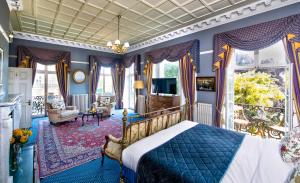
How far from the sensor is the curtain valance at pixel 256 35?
3115mm

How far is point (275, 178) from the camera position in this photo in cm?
144

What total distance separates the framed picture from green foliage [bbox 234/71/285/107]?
4.24 ft

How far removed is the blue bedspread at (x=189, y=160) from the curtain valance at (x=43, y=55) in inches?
262

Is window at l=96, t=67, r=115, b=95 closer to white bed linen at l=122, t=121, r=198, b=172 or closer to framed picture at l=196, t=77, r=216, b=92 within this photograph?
framed picture at l=196, t=77, r=216, b=92

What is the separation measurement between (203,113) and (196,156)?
9.96 ft

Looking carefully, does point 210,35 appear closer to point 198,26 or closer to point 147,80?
point 198,26

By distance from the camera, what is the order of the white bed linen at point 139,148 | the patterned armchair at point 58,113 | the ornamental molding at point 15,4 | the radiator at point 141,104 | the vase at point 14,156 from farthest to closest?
1. the radiator at point 141,104
2. the patterned armchair at point 58,113
3. the ornamental molding at point 15,4
4. the vase at point 14,156
5. the white bed linen at point 139,148

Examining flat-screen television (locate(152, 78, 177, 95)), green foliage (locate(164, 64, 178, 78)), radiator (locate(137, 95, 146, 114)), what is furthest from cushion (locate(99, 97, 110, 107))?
green foliage (locate(164, 64, 178, 78))

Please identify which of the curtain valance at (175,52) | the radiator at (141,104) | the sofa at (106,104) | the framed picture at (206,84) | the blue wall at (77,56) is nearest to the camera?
the framed picture at (206,84)

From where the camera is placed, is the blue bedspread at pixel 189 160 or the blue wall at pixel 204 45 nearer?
the blue bedspread at pixel 189 160

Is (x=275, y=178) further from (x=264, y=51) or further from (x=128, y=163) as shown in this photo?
(x=264, y=51)

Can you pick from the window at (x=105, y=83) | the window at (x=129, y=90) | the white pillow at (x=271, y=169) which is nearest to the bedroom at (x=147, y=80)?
the white pillow at (x=271, y=169)

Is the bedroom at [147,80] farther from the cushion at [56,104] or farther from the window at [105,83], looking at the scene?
the window at [105,83]

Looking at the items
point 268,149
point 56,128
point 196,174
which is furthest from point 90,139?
point 268,149
